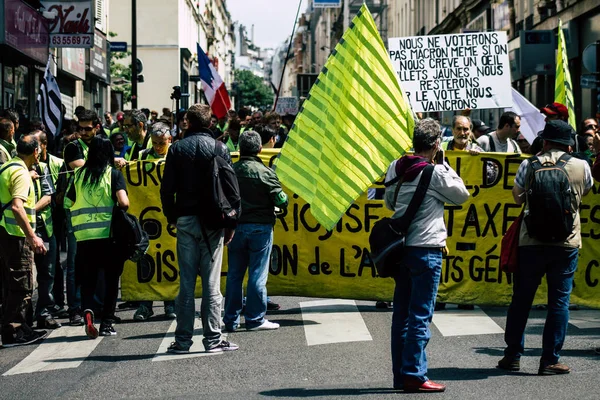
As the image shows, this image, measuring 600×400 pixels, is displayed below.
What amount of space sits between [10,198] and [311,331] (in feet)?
9.14

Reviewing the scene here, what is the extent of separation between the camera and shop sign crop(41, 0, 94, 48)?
2381 centimetres

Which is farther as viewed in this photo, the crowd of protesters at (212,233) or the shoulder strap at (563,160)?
the shoulder strap at (563,160)

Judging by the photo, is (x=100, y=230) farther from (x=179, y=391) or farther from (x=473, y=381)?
(x=473, y=381)

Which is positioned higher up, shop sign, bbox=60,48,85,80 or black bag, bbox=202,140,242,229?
shop sign, bbox=60,48,85,80

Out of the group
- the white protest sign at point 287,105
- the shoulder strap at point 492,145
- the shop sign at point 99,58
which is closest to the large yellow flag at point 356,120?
the shoulder strap at point 492,145

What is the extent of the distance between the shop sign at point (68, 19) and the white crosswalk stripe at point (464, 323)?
14951 millimetres

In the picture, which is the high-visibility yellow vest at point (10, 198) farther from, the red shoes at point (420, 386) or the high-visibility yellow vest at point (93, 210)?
the red shoes at point (420, 386)

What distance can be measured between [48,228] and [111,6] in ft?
154

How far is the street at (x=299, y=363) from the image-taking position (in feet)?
24.2

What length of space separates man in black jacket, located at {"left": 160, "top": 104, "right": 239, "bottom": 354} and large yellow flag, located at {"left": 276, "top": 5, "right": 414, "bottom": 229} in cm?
97

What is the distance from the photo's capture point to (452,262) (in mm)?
10789

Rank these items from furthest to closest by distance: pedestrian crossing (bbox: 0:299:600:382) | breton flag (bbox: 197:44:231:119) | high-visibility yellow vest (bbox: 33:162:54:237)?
breton flag (bbox: 197:44:231:119) → high-visibility yellow vest (bbox: 33:162:54:237) → pedestrian crossing (bbox: 0:299:600:382)

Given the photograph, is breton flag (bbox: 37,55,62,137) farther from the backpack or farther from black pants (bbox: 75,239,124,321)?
the backpack

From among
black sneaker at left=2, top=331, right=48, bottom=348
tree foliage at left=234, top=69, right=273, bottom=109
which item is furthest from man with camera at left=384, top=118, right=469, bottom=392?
tree foliage at left=234, top=69, right=273, bottom=109
